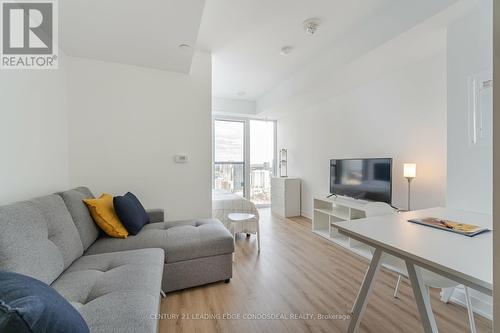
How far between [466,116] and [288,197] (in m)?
3.27

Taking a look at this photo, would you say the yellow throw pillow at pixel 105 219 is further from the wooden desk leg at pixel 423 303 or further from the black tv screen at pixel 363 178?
the black tv screen at pixel 363 178

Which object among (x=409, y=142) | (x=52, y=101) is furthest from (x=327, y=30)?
(x=52, y=101)

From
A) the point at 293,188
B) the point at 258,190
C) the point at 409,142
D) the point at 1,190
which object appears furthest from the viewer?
the point at 258,190

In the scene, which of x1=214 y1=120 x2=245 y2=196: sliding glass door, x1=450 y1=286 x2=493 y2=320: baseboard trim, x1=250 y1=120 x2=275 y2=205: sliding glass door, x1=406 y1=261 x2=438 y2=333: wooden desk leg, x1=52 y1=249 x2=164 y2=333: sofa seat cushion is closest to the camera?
x1=52 y1=249 x2=164 y2=333: sofa seat cushion

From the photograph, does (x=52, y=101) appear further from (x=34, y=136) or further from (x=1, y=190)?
(x=1, y=190)

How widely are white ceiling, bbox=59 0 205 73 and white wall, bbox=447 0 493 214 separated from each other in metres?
2.11

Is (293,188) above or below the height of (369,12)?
below

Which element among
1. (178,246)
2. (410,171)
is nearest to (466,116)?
(410,171)

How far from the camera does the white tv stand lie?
2848 millimetres

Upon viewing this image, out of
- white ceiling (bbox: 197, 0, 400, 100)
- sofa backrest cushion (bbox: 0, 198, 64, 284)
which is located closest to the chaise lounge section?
sofa backrest cushion (bbox: 0, 198, 64, 284)

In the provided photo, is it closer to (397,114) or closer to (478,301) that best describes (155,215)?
(478,301)

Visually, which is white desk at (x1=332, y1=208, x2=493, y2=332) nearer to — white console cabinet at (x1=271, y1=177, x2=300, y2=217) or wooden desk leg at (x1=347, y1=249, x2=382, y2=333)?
wooden desk leg at (x1=347, y1=249, x2=382, y2=333)

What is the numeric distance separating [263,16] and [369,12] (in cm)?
105

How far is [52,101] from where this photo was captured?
2062mm
